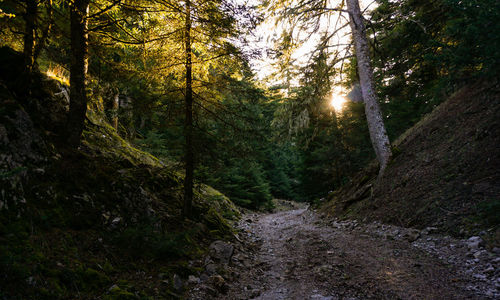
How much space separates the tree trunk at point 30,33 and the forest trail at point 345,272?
637 centimetres

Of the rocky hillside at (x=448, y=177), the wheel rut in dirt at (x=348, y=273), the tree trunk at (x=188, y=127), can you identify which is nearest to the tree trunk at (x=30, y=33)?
the tree trunk at (x=188, y=127)

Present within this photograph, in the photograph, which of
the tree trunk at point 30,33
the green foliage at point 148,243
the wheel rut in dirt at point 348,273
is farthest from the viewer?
the tree trunk at point 30,33

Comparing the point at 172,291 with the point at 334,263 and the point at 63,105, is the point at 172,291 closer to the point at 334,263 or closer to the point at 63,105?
the point at 334,263

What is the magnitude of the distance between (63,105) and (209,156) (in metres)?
4.18

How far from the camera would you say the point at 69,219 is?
4262 millimetres

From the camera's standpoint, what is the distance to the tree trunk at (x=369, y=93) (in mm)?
9852

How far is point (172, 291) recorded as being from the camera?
13.4ft

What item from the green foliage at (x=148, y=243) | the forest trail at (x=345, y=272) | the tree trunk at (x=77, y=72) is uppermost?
the tree trunk at (x=77, y=72)

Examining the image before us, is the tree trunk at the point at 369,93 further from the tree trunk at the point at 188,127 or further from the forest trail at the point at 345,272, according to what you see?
the tree trunk at the point at 188,127

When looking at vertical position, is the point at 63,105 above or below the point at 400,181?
above

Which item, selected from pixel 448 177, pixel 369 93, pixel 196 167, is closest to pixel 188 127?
pixel 196 167

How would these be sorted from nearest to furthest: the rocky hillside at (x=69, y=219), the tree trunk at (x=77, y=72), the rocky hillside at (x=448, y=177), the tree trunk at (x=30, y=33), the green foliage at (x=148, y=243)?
the rocky hillside at (x=69, y=219)
the green foliage at (x=148, y=243)
the tree trunk at (x=30, y=33)
the rocky hillside at (x=448, y=177)
the tree trunk at (x=77, y=72)

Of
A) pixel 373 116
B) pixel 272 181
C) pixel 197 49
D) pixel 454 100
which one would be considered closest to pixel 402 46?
pixel 454 100

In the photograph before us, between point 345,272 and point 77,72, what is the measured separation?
7427 millimetres
